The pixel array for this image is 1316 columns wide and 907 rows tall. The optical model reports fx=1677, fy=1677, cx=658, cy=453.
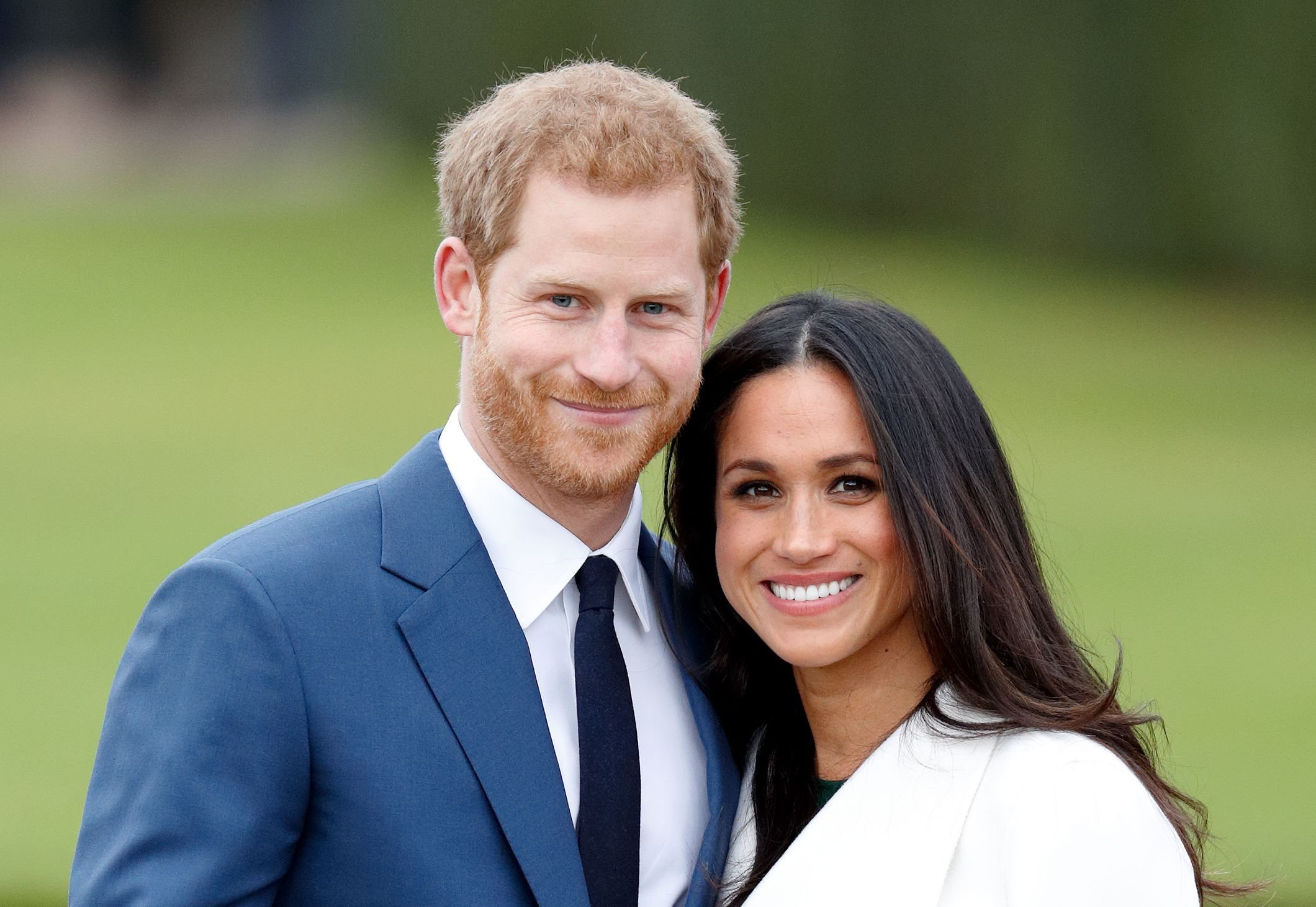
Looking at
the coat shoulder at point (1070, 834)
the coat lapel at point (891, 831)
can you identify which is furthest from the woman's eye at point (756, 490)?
the coat shoulder at point (1070, 834)

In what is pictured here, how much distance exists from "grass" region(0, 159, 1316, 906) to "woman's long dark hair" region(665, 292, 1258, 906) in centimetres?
517

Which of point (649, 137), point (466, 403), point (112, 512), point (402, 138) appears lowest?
point (112, 512)

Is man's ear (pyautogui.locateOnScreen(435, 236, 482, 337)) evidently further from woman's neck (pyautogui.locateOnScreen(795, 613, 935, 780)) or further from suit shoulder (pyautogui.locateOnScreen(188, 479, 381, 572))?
woman's neck (pyautogui.locateOnScreen(795, 613, 935, 780))

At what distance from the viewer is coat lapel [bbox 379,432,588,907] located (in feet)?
8.98

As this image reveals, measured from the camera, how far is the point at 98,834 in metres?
2.62

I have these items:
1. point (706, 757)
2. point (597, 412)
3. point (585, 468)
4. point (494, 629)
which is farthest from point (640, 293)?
point (706, 757)

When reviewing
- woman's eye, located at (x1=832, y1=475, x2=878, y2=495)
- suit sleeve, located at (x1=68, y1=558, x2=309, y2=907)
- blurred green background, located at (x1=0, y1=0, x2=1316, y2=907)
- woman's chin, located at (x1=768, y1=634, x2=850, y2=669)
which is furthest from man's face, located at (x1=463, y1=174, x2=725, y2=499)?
blurred green background, located at (x1=0, y1=0, x2=1316, y2=907)

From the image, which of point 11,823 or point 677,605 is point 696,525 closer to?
point 677,605

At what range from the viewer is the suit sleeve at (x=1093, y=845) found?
2.84 meters

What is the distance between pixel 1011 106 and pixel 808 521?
59.0ft

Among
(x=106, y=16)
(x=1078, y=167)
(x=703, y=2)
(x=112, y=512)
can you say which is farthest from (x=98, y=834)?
(x=106, y=16)

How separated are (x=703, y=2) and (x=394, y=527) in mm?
19997

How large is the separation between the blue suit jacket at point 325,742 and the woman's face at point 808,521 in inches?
22.6

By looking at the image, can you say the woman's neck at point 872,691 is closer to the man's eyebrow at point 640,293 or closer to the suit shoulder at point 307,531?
the man's eyebrow at point 640,293
